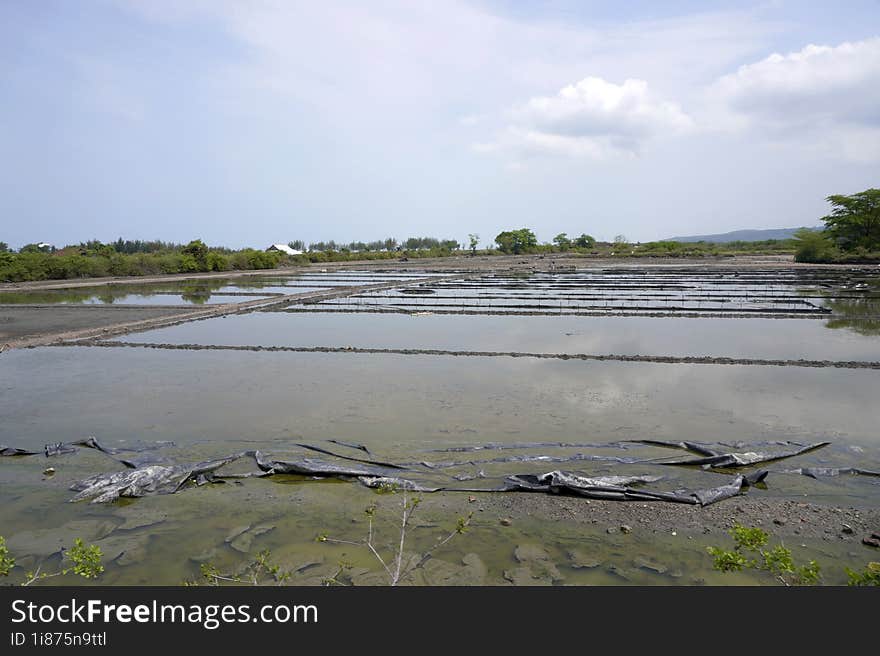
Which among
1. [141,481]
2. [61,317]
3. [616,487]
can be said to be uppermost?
[61,317]

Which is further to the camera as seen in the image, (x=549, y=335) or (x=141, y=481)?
(x=549, y=335)

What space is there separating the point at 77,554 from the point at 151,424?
17.4 feet

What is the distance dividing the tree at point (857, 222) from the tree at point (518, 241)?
3470 cm

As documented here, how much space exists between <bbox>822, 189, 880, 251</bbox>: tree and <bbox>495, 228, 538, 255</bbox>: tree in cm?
3470

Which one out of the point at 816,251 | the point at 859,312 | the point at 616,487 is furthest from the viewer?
the point at 816,251

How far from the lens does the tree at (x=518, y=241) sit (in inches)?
2857

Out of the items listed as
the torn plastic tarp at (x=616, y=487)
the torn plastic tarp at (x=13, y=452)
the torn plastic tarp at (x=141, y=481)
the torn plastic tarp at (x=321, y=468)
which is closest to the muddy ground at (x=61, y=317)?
the torn plastic tarp at (x=13, y=452)

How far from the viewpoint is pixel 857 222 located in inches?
1646

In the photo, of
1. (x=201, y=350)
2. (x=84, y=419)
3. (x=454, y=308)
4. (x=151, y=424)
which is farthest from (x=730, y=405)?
(x=454, y=308)

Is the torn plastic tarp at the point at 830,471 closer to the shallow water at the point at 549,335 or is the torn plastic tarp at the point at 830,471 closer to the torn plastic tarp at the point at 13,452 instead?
the shallow water at the point at 549,335

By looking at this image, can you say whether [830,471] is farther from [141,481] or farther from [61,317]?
[61,317]

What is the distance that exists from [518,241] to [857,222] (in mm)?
37499

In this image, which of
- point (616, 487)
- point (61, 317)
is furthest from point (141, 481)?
point (61, 317)

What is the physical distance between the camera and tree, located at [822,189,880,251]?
41781 millimetres
